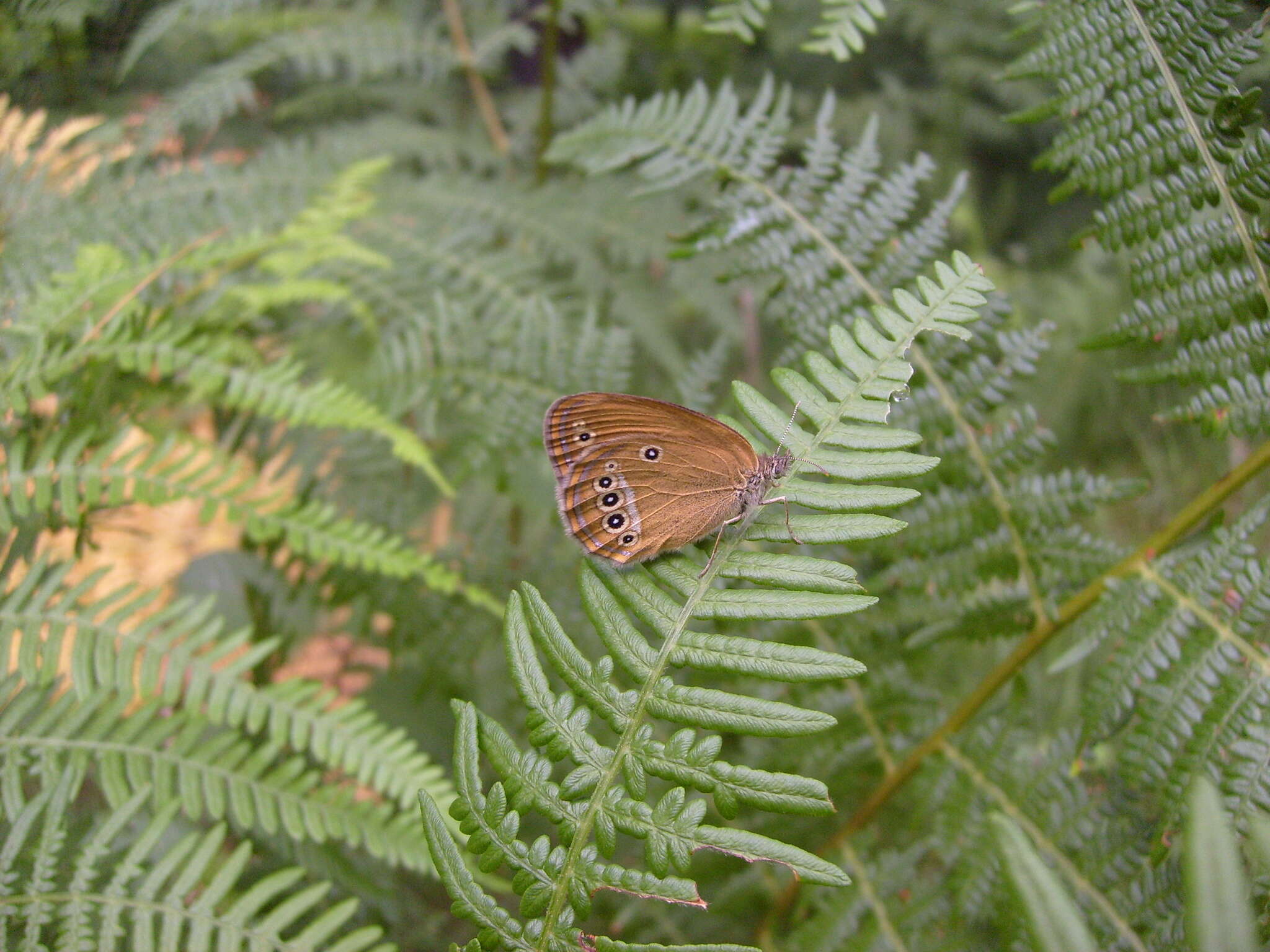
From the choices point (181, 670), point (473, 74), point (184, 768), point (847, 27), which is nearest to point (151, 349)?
point (181, 670)

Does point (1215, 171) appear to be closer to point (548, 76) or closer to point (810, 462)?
point (810, 462)

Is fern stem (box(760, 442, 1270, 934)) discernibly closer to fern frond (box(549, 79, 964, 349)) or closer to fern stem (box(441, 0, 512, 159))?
fern frond (box(549, 79, 964, 349))

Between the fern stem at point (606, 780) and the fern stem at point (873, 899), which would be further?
the fern stem at point (873, 899)

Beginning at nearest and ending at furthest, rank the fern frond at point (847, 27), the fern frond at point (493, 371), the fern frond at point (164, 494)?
1. the fern frond at point (164, 494)
2. the fern frond at point (847, 27)
3. the fern frond at point (493, 371)

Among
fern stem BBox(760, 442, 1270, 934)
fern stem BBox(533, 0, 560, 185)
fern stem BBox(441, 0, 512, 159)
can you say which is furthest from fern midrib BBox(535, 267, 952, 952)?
fern stem BBox(441, 0, 512, 159)

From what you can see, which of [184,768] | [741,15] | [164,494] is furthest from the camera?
[741,15]

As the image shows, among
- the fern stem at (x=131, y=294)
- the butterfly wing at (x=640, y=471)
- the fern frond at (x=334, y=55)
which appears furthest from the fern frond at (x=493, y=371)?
the fern frond at (x=334, y=55)

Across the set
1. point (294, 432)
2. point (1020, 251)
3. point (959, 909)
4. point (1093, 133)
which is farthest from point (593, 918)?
point (1020, 251)

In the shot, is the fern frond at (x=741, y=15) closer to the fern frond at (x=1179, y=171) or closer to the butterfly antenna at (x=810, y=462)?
the fern frond at (x=1179, y=171)

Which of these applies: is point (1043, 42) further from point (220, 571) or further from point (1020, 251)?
point (1020, 251)
